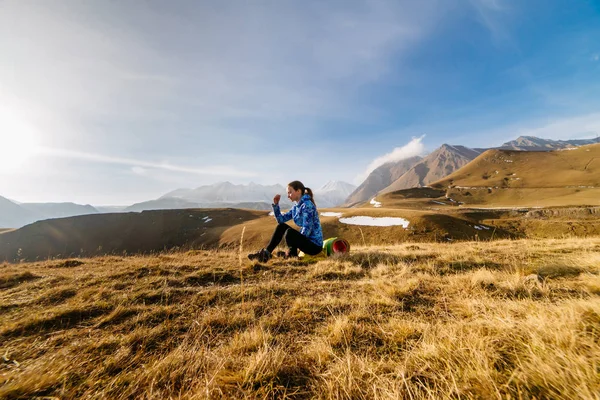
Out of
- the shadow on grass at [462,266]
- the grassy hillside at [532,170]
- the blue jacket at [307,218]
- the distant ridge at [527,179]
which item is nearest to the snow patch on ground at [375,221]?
the shadow on grass at [462,266]

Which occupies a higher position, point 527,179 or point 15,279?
point 527,179

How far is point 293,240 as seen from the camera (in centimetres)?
687

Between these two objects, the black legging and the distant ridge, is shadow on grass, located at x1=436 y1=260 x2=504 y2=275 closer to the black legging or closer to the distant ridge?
the black legging

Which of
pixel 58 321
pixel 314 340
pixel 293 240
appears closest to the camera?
pixel 314 340

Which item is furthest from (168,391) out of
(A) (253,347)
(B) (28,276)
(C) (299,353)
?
(B) (28,276)

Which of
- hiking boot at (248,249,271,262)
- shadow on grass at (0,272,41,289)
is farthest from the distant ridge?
shadow on grass at (0,272,41,289)

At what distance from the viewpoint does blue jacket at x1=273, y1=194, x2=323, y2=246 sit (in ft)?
23.0

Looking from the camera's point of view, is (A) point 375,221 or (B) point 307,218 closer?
(B) point 307,218

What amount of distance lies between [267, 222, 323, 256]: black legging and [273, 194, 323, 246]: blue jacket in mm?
212

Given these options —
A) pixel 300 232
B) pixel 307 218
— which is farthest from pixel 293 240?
pixel 307 218

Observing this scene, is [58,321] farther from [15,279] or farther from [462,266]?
[462,266]

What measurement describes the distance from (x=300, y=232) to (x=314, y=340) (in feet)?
15.7

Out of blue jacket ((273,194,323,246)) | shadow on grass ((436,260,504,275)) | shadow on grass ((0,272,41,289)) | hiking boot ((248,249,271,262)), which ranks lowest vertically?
shadow on grass ((436,260,504,275))

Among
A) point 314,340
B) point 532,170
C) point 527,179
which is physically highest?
point 532,170
